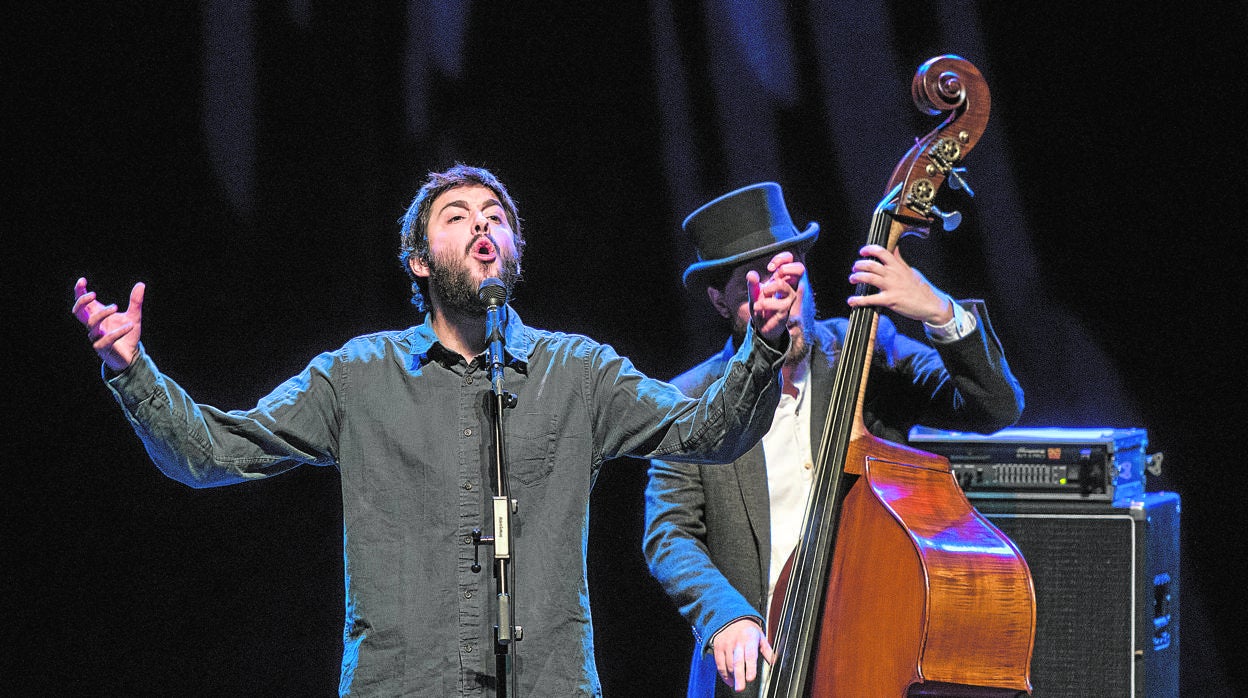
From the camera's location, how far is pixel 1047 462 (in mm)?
3131

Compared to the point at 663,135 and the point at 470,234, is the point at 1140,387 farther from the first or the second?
the point at 470,234

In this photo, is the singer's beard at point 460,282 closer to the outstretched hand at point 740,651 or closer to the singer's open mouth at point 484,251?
the singer's open mouth at point 484,251

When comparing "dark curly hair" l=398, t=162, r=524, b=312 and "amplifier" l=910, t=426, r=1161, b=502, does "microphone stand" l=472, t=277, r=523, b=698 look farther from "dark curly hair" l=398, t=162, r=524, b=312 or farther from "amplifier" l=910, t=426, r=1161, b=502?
"amplifier" l=910, t=426, r=1161, b=502

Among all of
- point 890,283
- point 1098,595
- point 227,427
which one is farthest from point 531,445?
point 1098,595

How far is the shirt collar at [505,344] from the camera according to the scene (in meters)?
2.47

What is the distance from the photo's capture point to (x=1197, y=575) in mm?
3936

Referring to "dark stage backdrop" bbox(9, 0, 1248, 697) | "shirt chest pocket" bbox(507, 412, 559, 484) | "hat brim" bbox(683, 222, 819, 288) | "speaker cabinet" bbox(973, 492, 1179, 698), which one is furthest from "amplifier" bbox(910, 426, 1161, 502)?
"shirt chest pocket" bbox(507, 412, 559, 484)

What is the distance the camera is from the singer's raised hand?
6.68 feet

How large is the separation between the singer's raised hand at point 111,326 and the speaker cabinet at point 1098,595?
7.18ft

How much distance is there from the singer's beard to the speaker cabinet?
1515mm

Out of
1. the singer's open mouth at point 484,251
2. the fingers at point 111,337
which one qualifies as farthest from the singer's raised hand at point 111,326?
the singer's open mouth at point 484,251

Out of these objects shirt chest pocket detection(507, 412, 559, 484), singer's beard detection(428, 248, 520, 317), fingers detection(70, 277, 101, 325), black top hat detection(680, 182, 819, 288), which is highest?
black top hat detection(680, 182, 819, 288)

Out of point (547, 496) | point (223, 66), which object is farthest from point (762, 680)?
point (223, 66)

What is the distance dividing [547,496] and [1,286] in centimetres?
272
